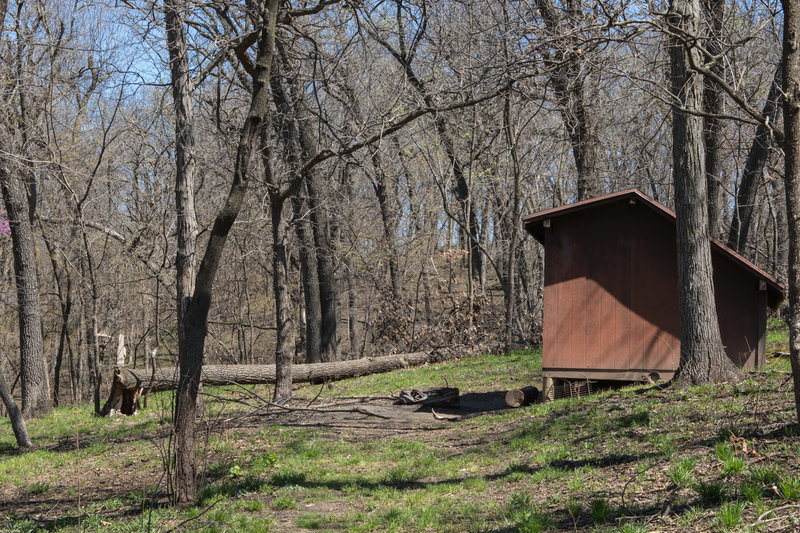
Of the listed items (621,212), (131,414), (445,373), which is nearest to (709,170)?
(621,212)

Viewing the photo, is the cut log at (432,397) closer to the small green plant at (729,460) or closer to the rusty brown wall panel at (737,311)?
the rusty brown wall panel at (737,311)

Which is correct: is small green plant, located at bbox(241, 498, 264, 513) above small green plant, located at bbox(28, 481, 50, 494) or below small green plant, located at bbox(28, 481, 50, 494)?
above

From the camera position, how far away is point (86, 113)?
2030cm

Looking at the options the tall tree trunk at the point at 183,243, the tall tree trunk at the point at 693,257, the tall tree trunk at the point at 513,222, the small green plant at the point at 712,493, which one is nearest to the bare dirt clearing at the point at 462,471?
the small green plant at the point at 712,493

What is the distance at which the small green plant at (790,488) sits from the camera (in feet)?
15.9

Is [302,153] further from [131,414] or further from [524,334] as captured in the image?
[524,334]

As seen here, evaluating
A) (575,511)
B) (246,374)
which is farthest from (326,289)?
(575,511)

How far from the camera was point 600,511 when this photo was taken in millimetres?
5504

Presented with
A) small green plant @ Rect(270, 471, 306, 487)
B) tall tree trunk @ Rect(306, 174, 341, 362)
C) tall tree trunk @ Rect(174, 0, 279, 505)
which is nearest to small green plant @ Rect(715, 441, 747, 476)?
small green plant @ Rect(270, 471, 306, 487)

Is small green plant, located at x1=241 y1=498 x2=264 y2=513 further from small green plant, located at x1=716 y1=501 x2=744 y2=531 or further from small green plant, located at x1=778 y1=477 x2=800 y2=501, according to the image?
small green plant, located at x1=778 y1=477 x2=800 y2=501

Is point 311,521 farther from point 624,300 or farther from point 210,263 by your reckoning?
point 624,300

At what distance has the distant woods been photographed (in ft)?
31.5

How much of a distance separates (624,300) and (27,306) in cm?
1347

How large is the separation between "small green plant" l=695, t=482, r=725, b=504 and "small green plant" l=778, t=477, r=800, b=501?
16.6 inches
